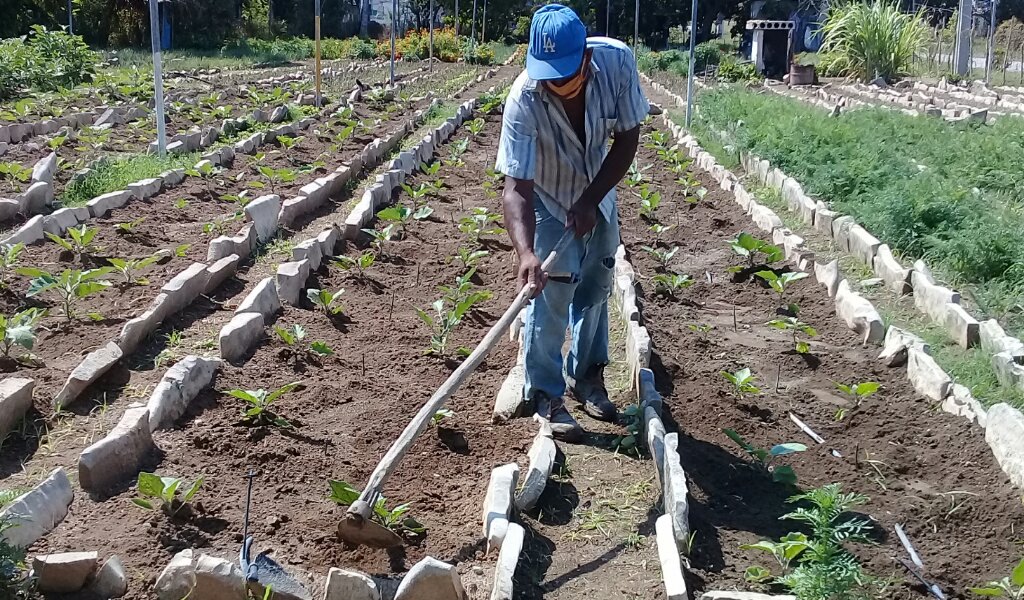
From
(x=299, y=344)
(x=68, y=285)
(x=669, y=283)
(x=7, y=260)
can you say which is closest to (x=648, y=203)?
(x=669, y=283)

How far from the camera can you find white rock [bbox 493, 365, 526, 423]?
445cm

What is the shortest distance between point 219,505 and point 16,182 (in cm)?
589

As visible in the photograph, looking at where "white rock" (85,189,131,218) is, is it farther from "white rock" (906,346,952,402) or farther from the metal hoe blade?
"white rock" (906,346,952,402)

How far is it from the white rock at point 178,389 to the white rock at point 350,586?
1.42 metres

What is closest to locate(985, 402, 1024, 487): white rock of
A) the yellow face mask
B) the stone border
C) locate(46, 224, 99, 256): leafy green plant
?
the stone border

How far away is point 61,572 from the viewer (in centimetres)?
305

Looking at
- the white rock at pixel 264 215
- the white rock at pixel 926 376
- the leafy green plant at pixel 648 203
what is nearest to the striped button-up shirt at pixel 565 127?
the white rock at pixel 926 376

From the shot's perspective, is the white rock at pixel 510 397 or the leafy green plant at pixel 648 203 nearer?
the white rock at pixel 510 397

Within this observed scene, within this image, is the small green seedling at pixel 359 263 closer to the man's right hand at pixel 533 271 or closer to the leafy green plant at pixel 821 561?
the man's right hand at pixel 533 271

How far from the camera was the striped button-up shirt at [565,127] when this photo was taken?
4.02m

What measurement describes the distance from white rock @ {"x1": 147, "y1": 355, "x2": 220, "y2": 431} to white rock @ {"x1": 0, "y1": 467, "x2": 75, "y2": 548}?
21.5 inches

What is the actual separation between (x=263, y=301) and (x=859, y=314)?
128 inches

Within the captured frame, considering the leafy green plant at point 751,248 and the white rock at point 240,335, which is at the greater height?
the leafy green plant at point 751,248

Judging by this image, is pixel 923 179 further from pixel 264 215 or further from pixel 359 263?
pixel 264 215
